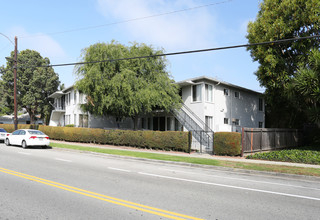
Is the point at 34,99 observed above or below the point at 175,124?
above

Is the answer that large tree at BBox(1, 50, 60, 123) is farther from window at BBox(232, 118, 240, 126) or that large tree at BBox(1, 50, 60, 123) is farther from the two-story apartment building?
window at BBox(232, 118, 240, 126)

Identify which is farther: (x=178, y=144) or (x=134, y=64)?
(x=134, y=64)

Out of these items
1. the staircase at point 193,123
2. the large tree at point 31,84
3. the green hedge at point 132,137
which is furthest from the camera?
the large tree at point 31,84

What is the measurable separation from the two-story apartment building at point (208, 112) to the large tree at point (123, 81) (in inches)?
67.6

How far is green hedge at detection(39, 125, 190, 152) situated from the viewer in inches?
707

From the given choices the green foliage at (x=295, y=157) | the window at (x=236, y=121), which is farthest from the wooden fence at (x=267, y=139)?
the window at (x=236, y=121)

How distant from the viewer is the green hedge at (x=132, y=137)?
58.9 feet

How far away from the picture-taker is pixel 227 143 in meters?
16.3

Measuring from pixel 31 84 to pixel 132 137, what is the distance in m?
30.5

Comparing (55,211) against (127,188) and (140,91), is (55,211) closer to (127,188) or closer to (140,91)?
(127,188)

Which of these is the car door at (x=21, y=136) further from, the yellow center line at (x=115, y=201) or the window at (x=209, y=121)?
the window at (x=209, y=121)

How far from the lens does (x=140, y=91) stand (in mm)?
20359

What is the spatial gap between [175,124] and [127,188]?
59.8 ft

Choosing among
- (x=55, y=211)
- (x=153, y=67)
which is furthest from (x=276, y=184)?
(x=153, y=67)
